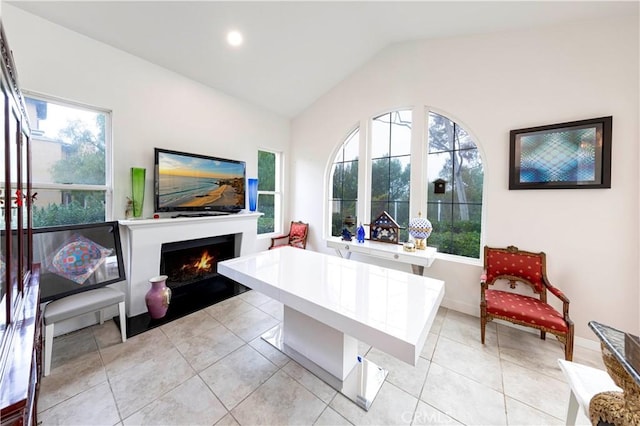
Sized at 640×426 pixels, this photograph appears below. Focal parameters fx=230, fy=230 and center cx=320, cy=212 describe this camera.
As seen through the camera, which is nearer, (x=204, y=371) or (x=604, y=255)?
(x=204, y=371)

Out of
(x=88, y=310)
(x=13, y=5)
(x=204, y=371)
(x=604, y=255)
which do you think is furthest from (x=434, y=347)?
(x=13, y=5)

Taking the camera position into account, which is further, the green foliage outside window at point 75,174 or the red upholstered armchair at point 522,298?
the green foliage outside window at point 75,174

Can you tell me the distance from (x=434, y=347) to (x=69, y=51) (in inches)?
173

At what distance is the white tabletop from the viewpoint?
3.51 feet

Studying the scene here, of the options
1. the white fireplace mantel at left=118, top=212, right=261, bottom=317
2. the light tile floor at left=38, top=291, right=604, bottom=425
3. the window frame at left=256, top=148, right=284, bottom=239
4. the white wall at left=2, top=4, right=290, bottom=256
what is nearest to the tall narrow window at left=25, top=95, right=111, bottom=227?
the white wall at left=2, top=4, right=290, bottom=256

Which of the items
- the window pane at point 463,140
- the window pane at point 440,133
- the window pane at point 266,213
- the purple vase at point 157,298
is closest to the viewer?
the purple vase at point 157,298

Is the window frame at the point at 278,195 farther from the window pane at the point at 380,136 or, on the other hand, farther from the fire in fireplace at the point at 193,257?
the window pane at the point at 380,136

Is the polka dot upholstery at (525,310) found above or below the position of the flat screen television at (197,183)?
below

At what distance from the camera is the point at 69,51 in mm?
2164

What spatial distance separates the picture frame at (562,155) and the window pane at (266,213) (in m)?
3.55

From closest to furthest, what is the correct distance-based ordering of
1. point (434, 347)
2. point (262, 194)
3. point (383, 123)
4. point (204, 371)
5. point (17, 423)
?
point (17, 423) → point (204, 371) → point (434, 347) → point (383, 123) → point (262, 194)

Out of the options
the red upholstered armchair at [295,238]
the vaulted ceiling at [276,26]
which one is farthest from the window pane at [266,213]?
the vaulted ceiling at [276,26]

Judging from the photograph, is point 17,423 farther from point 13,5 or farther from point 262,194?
point 262,194

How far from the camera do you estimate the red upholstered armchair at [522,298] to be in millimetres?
1891
